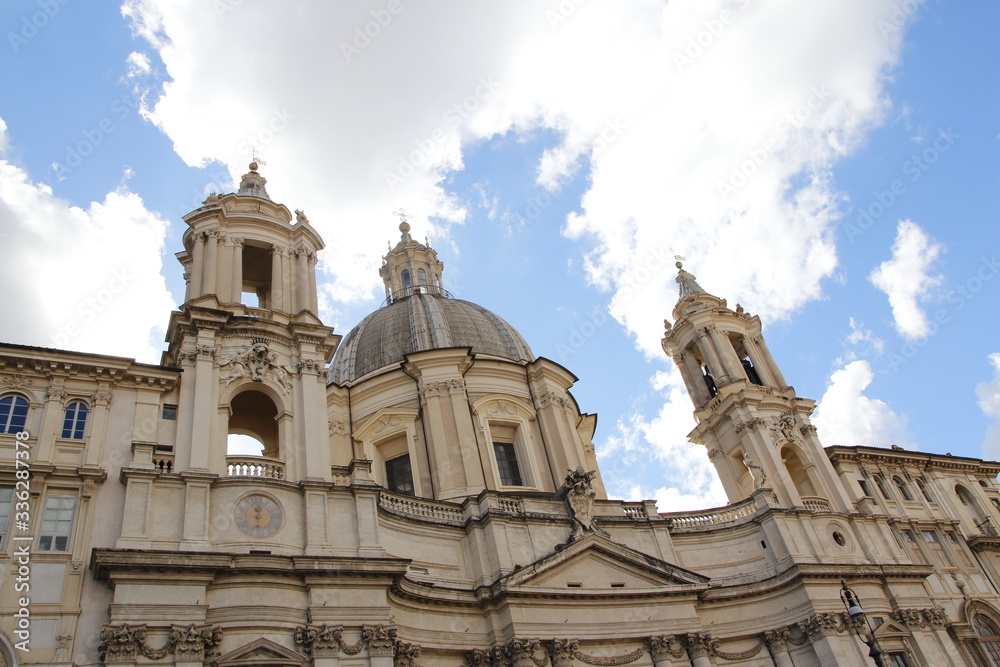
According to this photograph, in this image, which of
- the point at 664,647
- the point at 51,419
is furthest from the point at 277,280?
the point at 664,647

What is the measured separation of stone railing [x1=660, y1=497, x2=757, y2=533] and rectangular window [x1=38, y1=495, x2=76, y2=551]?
20.5 metres

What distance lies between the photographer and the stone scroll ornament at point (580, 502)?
89.3 ft

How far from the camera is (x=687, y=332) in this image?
1558 inches

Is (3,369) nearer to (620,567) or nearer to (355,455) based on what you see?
(355,455)

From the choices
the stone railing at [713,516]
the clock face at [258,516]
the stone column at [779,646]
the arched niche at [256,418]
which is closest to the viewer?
the clock face at [258,516]

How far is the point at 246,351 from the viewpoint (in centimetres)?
2445

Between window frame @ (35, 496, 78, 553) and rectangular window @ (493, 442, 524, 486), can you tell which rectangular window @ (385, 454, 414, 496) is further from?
window frame @ (35, 496, 78, 553)

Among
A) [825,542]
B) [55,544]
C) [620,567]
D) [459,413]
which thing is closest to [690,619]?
[620,567]

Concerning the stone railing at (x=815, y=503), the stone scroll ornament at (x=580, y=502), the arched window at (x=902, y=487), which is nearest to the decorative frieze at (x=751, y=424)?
the stone railing at (x=815, y=503)

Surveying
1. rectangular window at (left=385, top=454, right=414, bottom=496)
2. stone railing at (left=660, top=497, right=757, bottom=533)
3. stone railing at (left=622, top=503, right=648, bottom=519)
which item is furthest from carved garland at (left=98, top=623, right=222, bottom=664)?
stone railing at (left=660, top=497, right=757, bottom=533)

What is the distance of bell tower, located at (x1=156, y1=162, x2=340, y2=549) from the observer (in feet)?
72.5

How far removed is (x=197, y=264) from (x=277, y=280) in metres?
2.66

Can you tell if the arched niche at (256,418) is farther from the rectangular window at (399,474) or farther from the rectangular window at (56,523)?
the rectangular window at (56,523)

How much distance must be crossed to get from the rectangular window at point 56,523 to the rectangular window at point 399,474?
14389 mm
